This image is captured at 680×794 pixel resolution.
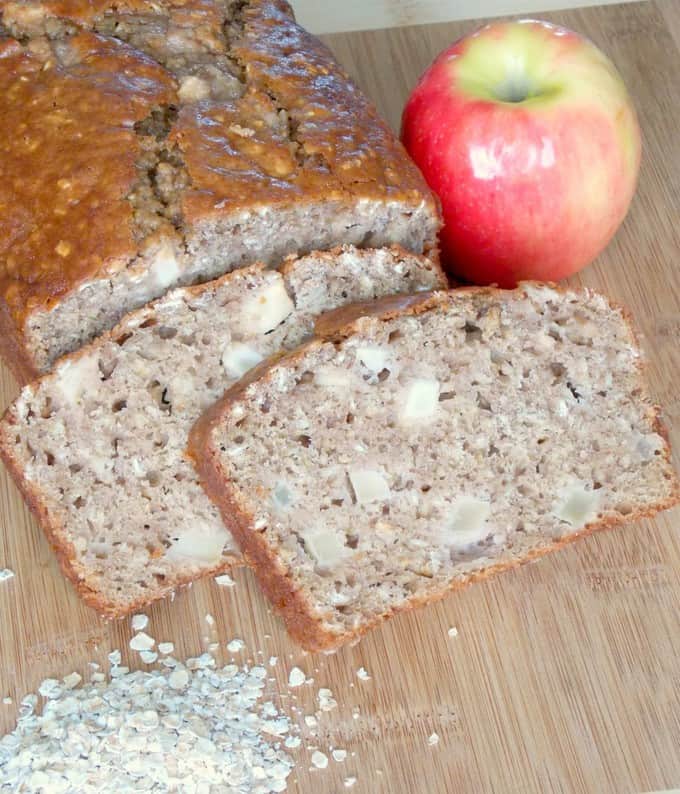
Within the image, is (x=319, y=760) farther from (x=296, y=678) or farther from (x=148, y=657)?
(x=148, y=657)

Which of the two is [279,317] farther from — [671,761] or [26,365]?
[671,761]

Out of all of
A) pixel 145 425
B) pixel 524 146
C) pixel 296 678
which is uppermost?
pixel 524 146

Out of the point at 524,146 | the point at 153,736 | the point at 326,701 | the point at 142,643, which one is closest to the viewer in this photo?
the point at 153,736

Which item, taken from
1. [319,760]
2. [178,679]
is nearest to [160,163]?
[178,679]

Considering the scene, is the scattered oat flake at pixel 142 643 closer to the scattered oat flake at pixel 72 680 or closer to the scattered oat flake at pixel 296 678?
the scattered oat flake at pixel 72 680

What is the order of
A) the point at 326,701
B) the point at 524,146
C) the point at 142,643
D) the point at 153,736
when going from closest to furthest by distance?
the point at 153,736 → the point at 326,701 → the point at 142,643 → the point at 524,146

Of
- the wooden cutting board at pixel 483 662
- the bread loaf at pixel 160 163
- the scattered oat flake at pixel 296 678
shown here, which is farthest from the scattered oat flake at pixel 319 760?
the bread loaf at pixel 160 163

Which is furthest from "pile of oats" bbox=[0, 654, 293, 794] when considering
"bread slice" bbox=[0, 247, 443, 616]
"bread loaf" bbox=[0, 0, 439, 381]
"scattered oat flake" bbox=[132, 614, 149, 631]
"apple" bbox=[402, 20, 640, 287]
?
"apple" bbox=[402, 20, 640, 287]
